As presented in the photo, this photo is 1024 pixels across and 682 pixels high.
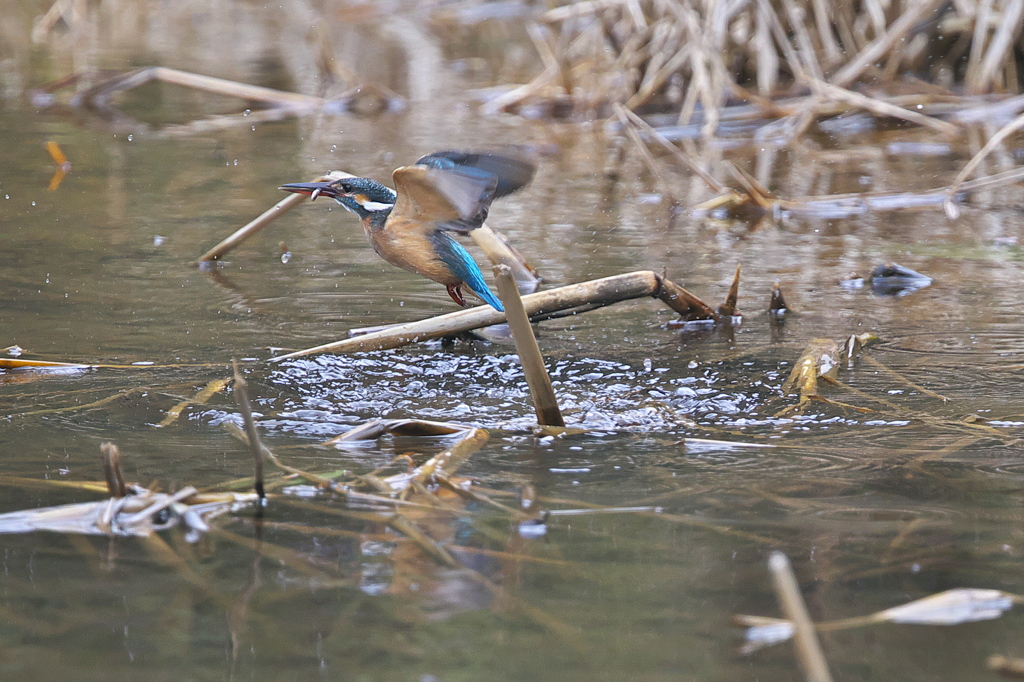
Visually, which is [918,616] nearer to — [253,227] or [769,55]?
[253,227]

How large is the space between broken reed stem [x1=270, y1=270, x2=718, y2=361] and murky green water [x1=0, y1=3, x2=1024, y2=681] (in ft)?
0.24

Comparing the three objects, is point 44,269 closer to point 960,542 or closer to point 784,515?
point 784,515

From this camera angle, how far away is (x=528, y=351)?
9.29ft

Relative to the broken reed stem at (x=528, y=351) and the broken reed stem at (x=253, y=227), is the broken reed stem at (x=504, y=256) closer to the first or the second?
the broken reed stem at (x=253, y=227)

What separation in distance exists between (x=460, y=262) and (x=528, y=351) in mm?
557

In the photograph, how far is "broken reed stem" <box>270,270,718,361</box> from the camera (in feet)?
11.7

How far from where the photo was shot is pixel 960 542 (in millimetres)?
2295

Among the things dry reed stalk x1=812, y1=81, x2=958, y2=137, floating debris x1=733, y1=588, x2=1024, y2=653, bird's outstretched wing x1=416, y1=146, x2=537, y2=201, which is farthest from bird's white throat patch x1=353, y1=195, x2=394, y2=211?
dry reed stalk x1=812, y1=81, x2=958, y2=137

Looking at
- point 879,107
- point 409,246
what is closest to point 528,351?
point 409,246

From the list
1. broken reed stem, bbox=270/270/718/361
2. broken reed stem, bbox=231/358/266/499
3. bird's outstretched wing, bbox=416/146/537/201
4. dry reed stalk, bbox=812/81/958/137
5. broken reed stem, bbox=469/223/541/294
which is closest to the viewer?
broken reed stem, bbox=231/358/266/499

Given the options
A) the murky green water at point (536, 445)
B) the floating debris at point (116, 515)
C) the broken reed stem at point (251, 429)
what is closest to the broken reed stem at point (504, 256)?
the murky green water at point (536, 445)

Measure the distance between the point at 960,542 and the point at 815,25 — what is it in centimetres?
695

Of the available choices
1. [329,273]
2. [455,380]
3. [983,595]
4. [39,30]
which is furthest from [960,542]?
[39,30]

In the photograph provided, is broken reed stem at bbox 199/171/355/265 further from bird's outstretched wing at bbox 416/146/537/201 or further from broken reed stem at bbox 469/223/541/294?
bird's outstretched wing at bbox 416/146/537/201
